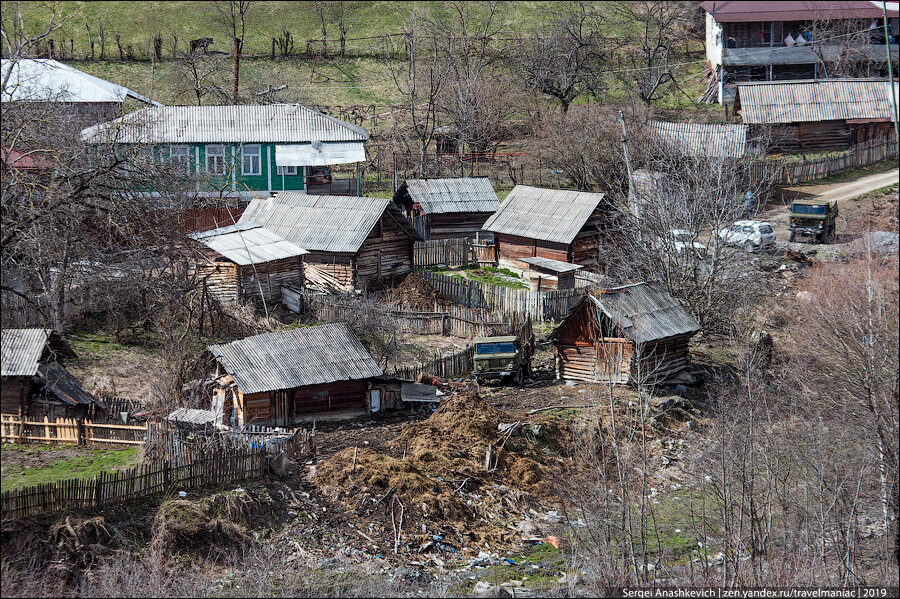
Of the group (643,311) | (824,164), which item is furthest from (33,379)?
(824,164)

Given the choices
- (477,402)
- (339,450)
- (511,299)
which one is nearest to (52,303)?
(339,450)

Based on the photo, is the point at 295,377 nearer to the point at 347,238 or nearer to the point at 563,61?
the point at 347,238

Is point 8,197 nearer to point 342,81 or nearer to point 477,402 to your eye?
point 477,402

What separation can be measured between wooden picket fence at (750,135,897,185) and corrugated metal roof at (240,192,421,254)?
18.7 meters

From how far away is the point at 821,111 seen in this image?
5019cm

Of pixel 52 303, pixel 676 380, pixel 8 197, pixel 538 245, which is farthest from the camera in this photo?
pixel 538 245

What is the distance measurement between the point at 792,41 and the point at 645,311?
1472 inches

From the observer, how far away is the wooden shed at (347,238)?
118ft

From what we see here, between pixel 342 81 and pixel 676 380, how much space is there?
41.7 meters

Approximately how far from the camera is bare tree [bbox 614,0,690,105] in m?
60.4

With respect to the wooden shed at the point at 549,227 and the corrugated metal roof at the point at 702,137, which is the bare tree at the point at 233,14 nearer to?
the corrugated metal roof at the point at 702,137

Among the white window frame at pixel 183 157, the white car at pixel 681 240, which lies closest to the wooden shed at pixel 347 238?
the white window frame at pixel 183 157

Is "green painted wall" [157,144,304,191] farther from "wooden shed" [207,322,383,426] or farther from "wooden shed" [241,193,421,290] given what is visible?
"wooden shed" [207,322,383,426]

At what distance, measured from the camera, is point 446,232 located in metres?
43.1
